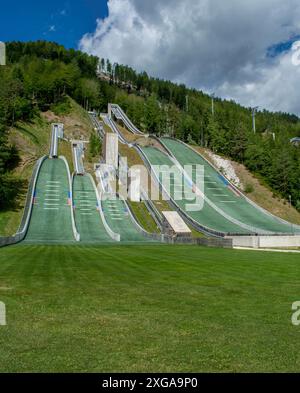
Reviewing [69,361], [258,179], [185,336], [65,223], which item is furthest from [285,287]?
[258,179]

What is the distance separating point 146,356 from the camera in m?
5.93

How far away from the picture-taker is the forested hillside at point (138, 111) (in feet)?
213

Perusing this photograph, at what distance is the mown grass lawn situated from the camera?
5.76 meters

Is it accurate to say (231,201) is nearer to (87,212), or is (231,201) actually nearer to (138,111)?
(87,212)

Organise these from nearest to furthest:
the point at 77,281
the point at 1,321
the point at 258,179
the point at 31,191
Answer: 1. the point at 1,321
2. the point at 77,281
3. the point at 31,191
4. the point at 258,179

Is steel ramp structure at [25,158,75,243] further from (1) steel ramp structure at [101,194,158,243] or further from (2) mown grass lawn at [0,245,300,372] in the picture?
(2) mown grass lawn at [0,245,300,372]

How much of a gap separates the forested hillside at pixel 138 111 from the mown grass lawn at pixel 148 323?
3680cm

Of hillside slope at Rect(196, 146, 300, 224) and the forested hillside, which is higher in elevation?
the forested hillside

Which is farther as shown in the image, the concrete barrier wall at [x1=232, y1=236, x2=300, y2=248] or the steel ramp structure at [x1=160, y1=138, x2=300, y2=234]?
the steel ramp structure at [x1=160, y1=138, x2=300, y2=234]

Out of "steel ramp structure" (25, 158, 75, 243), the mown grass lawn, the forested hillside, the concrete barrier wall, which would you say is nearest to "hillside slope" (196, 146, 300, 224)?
the forested hillside

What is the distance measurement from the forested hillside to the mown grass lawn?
36796 mm

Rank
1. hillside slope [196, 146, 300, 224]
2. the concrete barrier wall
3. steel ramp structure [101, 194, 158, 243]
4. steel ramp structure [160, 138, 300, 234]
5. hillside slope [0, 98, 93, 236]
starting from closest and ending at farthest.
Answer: the concrete barrier wall → steel ramp structure [101, 194, 158, 243] → hillside slope [0, 98, 93, 236] → steel ramp structure [160, 138, 300, 234] → hillside slope [196, 146, 300, 224]
